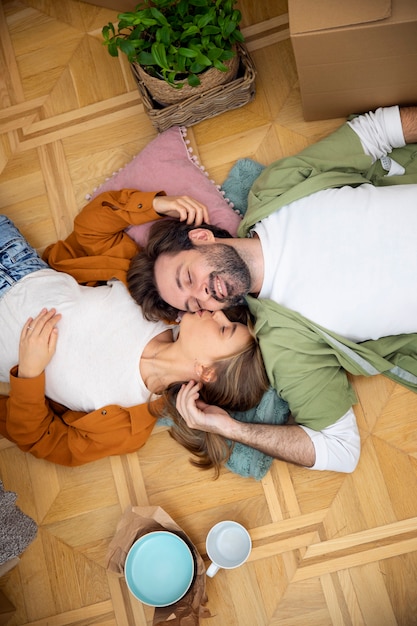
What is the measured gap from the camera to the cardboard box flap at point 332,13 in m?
1.51

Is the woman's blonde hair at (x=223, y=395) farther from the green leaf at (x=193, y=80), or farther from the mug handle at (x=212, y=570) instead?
the green leaf at (x=193, y=80)

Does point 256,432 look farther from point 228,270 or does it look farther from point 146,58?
point 146,58

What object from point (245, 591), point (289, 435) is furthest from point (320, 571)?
point (289, 435)

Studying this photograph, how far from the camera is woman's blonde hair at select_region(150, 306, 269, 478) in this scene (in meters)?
1.72

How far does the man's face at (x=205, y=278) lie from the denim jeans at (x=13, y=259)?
0.43 metres

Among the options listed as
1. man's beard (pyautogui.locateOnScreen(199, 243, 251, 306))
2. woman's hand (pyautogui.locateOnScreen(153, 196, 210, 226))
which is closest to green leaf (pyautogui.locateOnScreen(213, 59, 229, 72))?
woman's hand (pyautogui.locateOnScreen(153, 196, 210, 226))

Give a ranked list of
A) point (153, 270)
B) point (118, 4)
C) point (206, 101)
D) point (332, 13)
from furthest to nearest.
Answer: point (118, 4) → point (206, 101) → point (153, 270) → point (332, 13)

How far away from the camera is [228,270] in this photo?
1.68 m

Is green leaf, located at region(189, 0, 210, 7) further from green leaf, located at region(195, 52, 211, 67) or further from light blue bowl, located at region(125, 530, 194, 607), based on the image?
light blue bowl, located at region(125, 530, 194, 607)

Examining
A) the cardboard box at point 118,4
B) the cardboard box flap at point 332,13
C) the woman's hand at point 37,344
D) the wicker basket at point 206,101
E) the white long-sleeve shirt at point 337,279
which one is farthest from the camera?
the cardboard box at point 118,4

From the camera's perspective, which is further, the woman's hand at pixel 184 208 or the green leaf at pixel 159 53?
the woman's hand at pixel 184 208

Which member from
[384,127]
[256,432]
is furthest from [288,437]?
[384,127]

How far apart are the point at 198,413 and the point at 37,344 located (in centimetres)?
50

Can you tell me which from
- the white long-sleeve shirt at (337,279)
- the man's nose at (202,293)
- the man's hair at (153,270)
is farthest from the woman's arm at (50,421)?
the white long-sleeve shirt at (337,279)
